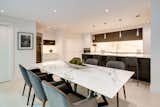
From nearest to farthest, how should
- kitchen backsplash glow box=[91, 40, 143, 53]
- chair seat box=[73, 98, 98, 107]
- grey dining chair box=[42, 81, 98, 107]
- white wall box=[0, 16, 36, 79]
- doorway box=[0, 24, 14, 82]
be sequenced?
grey dining chair box=[42, 81, 98, 107], chair seat box=[73, 98, 98, 107], doorway box=[0, 24, 14, 82], white wall box=[0, 16, 36, 79], kitchen backsplash glow box=[91, 40, 143, 53]

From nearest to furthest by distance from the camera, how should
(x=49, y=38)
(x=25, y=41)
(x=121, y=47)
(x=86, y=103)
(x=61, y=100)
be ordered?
(x=61, y=100) < (x=86, y=103) < (x=25, y=41) < (x=121, y=47) < (x=49, y=38)

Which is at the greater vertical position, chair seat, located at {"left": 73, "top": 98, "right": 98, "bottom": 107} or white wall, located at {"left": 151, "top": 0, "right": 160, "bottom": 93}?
white wall, located at {"left": 151, "top": 0, "right": 160, "bottom": 93}

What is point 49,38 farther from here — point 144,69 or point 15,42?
point 144,69

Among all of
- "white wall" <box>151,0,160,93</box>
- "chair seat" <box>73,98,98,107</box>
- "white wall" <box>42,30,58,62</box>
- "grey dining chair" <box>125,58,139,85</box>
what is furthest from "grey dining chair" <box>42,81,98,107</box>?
"white wall" <box>42,30,58,62</box>

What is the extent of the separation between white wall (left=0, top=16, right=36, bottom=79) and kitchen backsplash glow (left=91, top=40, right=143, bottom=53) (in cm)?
453

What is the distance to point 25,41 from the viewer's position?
484cm

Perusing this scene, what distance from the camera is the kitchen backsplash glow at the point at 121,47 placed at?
252 inches

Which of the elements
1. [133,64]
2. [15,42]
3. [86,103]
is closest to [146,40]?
[133,64]

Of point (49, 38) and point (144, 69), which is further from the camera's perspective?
point (49, 38)

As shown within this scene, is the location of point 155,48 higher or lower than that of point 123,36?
lower

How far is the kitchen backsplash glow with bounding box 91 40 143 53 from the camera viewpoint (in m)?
6.41

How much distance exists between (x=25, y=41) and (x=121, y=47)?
4960 mm

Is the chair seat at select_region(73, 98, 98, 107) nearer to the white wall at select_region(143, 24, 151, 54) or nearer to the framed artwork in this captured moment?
the framed artwork

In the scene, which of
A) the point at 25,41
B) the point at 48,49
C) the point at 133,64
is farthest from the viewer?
the point at 48,49
